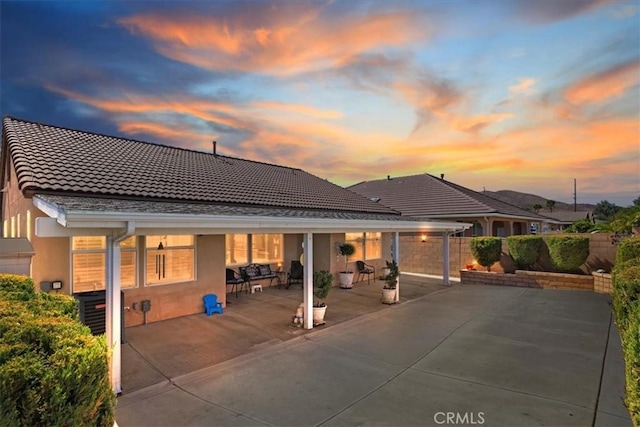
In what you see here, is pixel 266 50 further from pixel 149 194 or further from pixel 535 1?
pixel 535 1

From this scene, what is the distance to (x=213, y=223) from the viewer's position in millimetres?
5703

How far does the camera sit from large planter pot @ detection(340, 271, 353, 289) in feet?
42.6

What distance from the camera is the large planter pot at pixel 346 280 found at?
511 inches

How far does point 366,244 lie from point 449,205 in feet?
23.1

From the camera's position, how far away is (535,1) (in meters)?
8.62

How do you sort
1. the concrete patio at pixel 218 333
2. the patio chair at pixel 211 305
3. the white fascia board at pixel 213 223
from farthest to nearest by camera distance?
the patio chair at pixel 211 305 < the concrete patio at pixel 218 333 < the white fascia board at pixel 213 223

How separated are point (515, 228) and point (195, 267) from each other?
2077cm

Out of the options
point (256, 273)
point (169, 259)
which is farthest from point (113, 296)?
point (256, 273)

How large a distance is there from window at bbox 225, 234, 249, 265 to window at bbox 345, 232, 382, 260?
13.6 ft

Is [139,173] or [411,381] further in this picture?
[139,173]

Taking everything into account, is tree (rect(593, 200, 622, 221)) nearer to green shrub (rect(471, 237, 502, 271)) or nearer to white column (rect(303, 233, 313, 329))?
green shrub (rect(471, 237, 502, 271))

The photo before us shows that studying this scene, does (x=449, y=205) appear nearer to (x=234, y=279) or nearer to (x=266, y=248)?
(x=266, y=248)

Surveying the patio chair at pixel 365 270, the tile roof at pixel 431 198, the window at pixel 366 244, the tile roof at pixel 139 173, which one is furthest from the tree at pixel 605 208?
the tile roof at pixel 139 173

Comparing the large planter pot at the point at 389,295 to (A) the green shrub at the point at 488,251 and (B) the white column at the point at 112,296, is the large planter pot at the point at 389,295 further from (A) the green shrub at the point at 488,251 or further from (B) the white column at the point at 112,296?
(B) the white column at the point at 112,296
